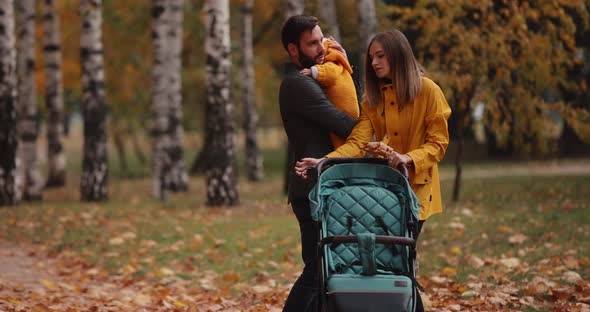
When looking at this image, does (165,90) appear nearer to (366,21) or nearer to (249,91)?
(366,21)

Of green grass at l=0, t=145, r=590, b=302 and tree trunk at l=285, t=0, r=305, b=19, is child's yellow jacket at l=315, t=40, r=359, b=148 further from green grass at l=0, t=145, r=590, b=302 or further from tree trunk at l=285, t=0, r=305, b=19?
tree trunk at l=285, t=0, r=305, b=19

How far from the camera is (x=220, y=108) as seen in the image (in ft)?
48.8

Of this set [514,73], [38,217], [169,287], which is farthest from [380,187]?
[514,73]

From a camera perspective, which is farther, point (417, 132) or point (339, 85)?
point (339, 85)

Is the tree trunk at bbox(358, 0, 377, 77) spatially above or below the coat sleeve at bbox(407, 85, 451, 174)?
above

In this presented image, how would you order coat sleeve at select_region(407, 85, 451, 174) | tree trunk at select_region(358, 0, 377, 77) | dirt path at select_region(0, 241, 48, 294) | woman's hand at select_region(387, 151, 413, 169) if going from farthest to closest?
tree trunk at select_region(358, 0, 377, 77)
dirt path at select_region(0, 241, 48, 294)
coat sleeve at select_region(407, 85, 451, 174)
woman's hand at select_region(387, 151, 413, 169)

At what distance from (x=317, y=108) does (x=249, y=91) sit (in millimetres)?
20355

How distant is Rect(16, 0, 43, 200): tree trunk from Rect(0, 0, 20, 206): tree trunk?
201 centimetres

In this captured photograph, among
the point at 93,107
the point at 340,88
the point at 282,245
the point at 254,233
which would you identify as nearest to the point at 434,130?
the point at 340,88

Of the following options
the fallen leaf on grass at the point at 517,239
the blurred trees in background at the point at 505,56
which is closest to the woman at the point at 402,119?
the fallen leaf on grass at the point at 517,239

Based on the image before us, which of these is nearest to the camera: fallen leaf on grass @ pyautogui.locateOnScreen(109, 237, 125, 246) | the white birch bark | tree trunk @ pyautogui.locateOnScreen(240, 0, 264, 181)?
fallen leaf on grass @ pyautogui.locateOnScreen(109, 237, 125, 246)

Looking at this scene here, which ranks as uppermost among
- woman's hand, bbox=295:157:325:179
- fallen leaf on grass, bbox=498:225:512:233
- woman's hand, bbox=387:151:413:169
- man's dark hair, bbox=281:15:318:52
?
man's dark hair, bbox=281:15:318:52

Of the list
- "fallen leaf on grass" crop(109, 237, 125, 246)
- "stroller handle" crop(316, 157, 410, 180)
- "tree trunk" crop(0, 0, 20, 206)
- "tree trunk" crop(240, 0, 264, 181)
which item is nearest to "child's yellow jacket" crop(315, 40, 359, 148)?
"stroller handle" crop(316, 157, 410, 180)

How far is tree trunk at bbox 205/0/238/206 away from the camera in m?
14.5
